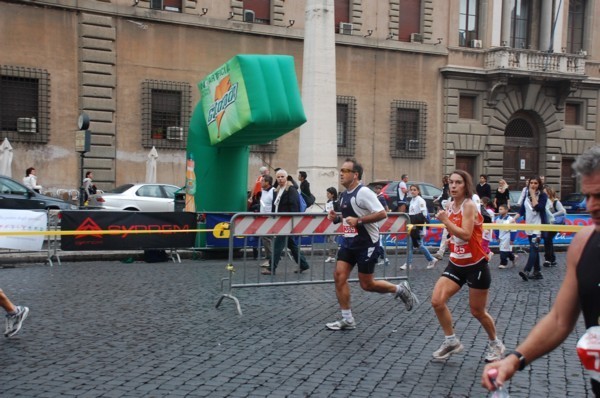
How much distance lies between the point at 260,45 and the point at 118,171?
7.57 meters

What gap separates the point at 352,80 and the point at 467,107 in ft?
21.7

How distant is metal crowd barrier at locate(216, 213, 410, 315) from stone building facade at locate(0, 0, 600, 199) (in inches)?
469

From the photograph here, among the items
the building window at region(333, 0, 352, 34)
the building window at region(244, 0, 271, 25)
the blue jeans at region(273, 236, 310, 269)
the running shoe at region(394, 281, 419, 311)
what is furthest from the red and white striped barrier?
the building window at region(333, 0, 352, 34)

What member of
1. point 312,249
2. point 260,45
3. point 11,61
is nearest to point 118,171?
point 11,61

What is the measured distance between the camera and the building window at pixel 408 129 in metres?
33.0

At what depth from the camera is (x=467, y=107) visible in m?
35.2

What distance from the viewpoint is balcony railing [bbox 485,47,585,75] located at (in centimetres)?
3456

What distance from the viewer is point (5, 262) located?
575 inches

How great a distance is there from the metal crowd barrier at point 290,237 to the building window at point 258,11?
1970cm

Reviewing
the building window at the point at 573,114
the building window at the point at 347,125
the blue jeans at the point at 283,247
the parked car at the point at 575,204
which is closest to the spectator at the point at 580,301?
the blue jeans at the point at 283,247

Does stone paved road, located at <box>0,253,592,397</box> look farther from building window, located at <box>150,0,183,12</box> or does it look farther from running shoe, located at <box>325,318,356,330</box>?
building window, located at <box>150,0,183,12</box>

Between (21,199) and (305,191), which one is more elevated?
(305,191)

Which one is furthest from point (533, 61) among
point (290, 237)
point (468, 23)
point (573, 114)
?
point (290, 237)

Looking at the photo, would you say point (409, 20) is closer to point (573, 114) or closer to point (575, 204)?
point (573, 114)
